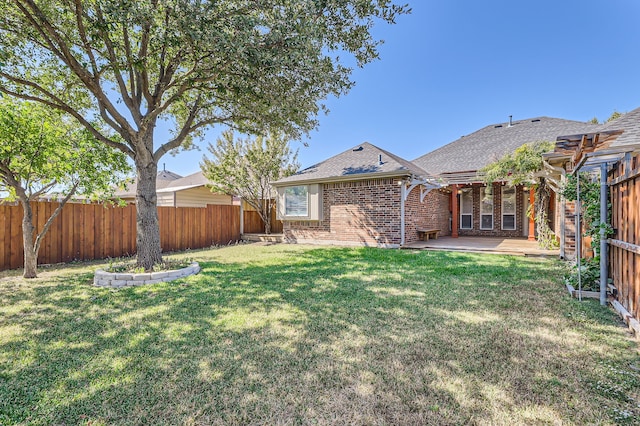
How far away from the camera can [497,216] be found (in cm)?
1342

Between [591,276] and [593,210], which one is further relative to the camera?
[591,276]

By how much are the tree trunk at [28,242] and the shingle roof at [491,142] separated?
13.5m

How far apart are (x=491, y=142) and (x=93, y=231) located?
1706cm

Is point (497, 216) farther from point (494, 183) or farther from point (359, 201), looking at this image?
point (359, 201)

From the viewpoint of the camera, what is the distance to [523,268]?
6465 mm

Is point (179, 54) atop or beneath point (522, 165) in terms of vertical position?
atop

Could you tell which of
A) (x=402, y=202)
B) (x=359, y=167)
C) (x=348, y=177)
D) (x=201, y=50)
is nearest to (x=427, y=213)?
(x=402, y=202)

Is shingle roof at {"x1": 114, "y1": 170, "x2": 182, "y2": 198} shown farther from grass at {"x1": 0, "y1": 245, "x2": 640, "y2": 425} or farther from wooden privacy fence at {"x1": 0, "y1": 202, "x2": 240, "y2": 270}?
grass at {"x1": 0, "y1": 245, "x2": 640, "y2": 425}

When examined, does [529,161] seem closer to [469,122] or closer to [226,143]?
[469,122]

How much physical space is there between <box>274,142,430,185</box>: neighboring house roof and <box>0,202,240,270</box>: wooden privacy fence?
4.01m

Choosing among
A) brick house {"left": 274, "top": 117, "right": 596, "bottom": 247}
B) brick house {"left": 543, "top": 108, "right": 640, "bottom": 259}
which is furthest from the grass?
brick house {"left": 274, "top": 117, "right": 596, "bottom": 247}

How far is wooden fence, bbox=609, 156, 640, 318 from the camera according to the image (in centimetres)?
304

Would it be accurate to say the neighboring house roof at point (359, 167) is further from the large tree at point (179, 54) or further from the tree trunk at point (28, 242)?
the tree trunk at point (28, 242)

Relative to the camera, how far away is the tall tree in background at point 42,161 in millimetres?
5555
